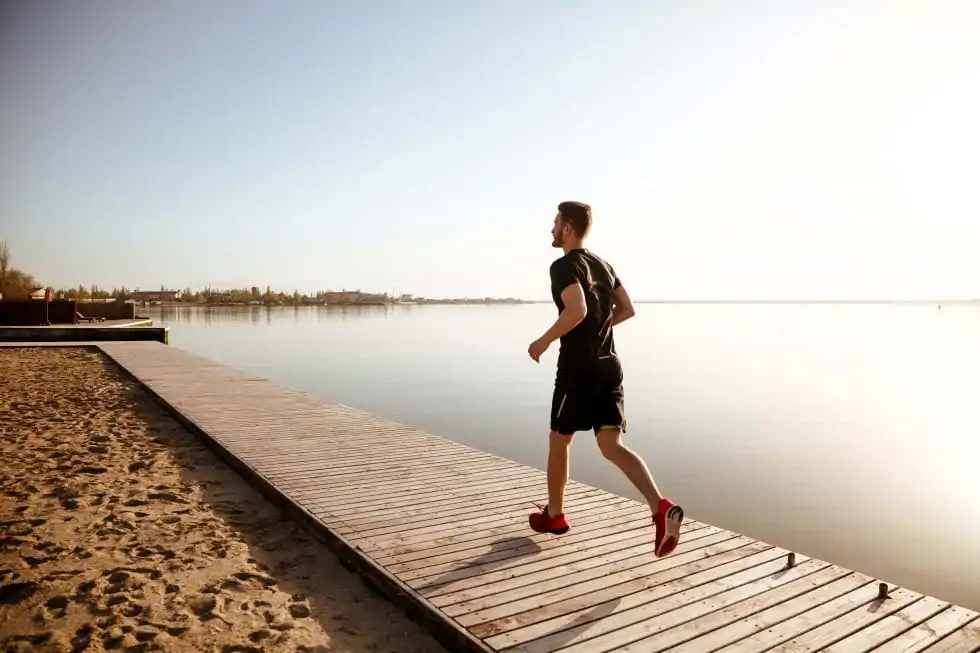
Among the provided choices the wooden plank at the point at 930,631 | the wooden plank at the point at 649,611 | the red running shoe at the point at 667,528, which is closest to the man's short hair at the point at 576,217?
the red running shoe at the point at 667,528

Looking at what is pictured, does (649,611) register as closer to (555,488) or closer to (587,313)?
(555,488)

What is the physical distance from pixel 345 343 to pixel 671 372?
18.3 m

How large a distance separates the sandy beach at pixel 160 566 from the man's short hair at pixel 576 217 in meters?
2.23

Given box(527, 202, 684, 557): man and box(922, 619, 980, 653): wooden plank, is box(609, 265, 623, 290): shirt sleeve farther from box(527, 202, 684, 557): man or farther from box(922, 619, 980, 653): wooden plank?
box(922, 619, 980, 653): wooden plank

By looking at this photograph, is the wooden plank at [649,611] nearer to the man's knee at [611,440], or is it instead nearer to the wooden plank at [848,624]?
the wooden plank at [848,624]

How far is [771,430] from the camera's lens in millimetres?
13797

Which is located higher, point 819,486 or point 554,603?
point 554,603

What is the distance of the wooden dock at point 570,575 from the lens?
288 cm

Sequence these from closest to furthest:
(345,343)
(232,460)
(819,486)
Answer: (232,460) → (819,486) → (345,343)

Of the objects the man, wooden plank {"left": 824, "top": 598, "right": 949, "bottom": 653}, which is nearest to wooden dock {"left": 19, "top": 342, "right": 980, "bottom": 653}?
wooden plank {"left": 824, "top": 598, "right": 949, "bottom": 653}

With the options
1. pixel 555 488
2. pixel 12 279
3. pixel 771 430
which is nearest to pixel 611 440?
pixel 555 488

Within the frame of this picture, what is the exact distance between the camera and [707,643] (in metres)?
2.80

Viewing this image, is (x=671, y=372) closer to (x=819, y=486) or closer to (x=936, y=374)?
(x=936, y=374)

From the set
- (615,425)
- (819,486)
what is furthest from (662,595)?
(819,486)
